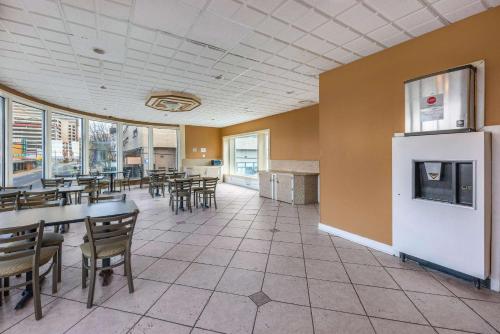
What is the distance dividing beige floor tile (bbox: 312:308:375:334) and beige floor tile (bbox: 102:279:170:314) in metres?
1.46

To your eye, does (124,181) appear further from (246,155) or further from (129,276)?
(129,276)

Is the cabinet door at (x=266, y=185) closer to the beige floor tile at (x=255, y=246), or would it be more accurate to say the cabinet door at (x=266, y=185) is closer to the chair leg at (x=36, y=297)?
the beige floor tile at (x=255, y=246)

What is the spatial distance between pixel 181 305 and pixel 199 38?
9.76 feet

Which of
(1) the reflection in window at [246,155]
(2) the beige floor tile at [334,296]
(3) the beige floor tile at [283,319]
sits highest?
(1) the reflection in window at [246,155]

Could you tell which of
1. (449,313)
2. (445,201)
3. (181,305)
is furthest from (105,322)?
(445,201)

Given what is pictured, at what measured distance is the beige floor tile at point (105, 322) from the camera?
5.53ft

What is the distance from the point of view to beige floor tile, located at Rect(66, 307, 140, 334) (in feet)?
5.53

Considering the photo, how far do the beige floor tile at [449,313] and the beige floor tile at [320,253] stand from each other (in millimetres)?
920

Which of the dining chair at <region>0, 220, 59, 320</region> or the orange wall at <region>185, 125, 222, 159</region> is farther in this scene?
the orange wall at <region>185, 125, 222, 159</region>

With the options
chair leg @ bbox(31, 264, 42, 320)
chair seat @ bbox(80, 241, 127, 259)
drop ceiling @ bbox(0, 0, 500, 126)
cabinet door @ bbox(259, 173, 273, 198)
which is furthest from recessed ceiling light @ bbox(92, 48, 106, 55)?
cabinet door @ bbox(259, 173, 273, 198)

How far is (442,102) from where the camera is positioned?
2412 millimetres

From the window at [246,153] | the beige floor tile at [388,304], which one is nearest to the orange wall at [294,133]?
the window at [246,153]

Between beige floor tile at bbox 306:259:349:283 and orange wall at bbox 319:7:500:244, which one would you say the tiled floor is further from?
orange wall at bbox 319:7:500:244

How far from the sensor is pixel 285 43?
2920mm
